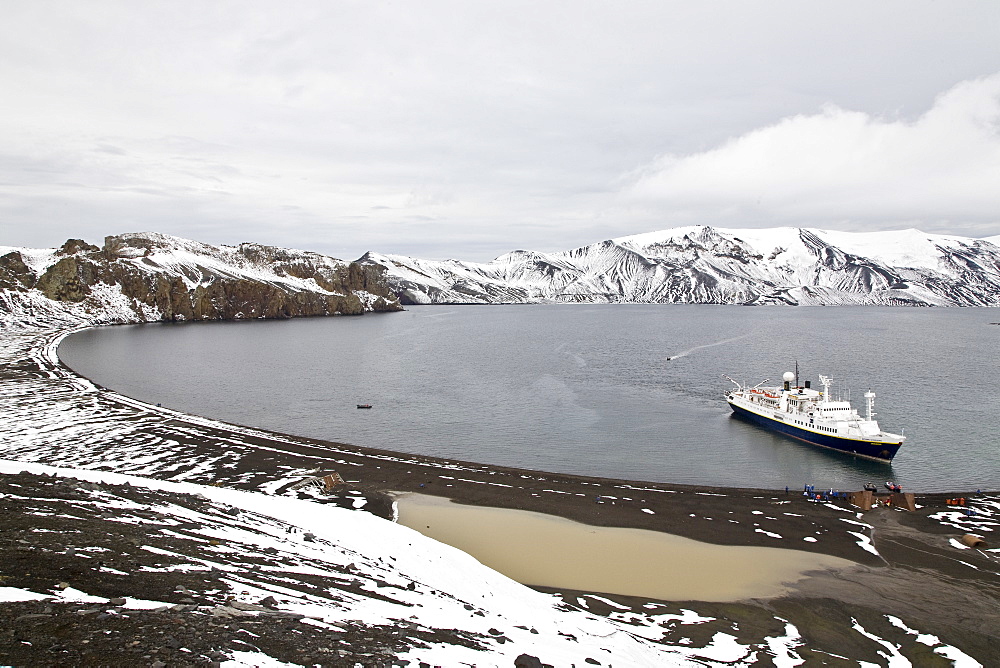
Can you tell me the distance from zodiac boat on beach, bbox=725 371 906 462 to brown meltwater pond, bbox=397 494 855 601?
69.0ft

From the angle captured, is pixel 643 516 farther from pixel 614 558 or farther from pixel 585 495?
pixel 614 558

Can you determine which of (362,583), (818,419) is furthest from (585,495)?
(818,419)

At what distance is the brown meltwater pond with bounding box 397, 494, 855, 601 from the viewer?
69.9 ft

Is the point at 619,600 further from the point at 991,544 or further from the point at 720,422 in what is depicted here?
the point at 720,422

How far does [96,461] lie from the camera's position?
112ft

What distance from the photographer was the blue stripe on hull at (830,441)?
39.9 metres

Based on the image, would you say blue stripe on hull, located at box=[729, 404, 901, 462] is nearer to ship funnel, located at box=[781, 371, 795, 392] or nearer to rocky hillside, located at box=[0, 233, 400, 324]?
ship funnel, located at box=[781, 371, 795, 392]

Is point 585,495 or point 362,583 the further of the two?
point 585,495

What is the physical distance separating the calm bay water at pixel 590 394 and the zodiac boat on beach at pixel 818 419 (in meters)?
1.17

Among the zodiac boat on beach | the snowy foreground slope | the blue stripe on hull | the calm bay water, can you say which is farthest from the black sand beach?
the zodiac boat on beach

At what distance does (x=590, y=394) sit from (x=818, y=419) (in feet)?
73.4

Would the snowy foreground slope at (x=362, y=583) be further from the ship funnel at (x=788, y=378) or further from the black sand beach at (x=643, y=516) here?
the ship funnel at (x=788, y=378)

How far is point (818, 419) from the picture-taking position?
44.8 metres

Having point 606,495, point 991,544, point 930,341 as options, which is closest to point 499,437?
point 606,495
